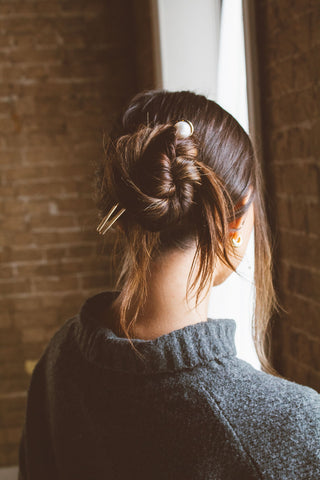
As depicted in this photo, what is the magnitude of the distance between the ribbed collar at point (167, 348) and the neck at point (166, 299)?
0.12ft

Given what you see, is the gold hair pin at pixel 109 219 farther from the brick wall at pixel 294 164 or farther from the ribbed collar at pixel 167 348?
the brick wall at pixel 294 164

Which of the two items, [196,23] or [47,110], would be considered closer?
[196,23]

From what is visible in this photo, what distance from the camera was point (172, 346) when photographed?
0.66 metres

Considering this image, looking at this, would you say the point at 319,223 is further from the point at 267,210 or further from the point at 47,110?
the point at 47,110

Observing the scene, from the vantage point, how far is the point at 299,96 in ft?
3.27

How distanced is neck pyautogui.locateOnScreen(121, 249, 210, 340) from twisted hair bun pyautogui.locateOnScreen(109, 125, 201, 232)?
2.3 inches

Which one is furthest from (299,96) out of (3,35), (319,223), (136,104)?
(3,35)

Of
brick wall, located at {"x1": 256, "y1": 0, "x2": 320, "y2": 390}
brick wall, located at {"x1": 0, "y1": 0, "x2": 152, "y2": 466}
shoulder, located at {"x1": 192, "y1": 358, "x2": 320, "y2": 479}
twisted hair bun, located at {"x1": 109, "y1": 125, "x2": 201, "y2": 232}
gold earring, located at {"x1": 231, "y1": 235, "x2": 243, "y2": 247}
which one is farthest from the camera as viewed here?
brick wall, located at {"x1": 0, "y1": 0, "x2": 152, "y2": 466}

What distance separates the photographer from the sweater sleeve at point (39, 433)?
35.3 inches

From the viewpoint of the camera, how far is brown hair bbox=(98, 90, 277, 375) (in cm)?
70

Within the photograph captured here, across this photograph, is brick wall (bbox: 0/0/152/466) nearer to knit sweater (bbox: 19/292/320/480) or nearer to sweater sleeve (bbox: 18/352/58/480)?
sweater sleeve (bbox: 18/352/58/480)

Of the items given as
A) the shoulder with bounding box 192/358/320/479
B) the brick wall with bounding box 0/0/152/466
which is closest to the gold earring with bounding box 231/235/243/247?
the shoulder with bounding box 192/358/320/479

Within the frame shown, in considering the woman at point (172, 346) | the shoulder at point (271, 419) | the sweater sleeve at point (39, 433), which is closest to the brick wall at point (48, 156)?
the sweater sleeve at point (39, 433)

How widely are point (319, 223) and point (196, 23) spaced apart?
1.13m
